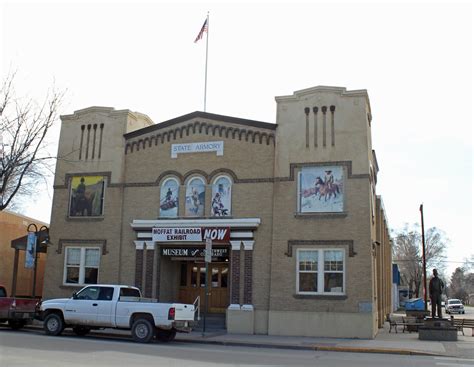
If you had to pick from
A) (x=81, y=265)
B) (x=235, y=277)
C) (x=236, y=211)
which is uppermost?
(x=236, y=211)

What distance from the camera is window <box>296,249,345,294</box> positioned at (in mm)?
20344

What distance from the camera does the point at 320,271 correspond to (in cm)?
2053

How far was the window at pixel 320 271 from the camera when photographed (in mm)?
20344

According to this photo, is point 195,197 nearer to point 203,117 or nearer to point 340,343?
point 203,117

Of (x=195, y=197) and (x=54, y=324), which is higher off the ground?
(x=195, y=197)

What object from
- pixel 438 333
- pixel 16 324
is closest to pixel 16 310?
pixel 16 324

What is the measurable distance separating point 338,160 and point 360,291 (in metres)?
5.01

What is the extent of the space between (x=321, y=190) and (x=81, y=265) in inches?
433

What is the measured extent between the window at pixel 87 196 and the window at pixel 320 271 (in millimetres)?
9331

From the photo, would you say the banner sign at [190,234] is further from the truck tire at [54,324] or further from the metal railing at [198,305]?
the truck tire at [54,324]

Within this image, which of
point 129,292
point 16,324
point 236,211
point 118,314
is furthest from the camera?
point 236,211

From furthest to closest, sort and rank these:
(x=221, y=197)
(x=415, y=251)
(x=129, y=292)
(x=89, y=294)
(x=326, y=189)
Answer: (x=415, y=251) < (x=221, y=197) < (x=326, y=189) < (x=129, y=292) < (x=89, y=294)

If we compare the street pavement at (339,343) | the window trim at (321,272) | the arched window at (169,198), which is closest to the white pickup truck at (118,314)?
the street pavement at (339,343)

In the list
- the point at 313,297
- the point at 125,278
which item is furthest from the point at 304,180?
the point at 125,278
